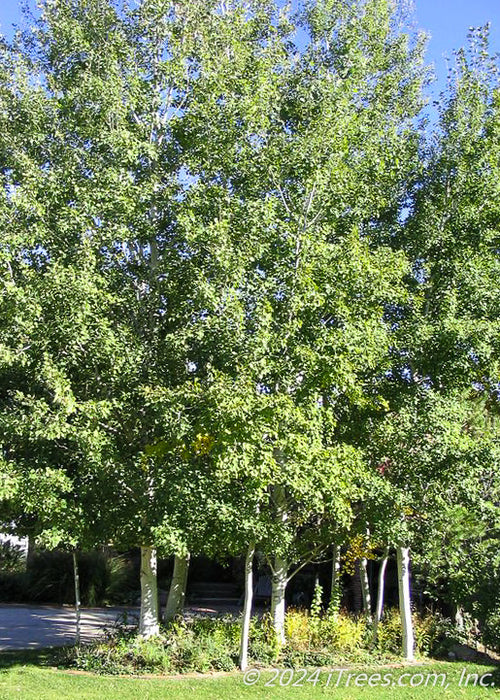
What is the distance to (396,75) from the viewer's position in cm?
1302

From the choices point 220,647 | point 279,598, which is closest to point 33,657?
point 220,647

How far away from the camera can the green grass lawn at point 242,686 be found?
8.15 metres

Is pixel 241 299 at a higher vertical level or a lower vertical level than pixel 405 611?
higher

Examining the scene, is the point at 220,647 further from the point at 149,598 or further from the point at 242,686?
the point at 149,598

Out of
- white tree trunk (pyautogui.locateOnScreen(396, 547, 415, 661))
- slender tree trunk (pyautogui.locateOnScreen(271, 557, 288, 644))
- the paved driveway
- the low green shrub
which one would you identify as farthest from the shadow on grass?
white tree trunk (pyautogui.locateOnScreen(396, 547, 415, 661))

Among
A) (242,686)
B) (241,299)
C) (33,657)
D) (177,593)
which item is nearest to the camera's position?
(242,686)

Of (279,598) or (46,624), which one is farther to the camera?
(46,624)

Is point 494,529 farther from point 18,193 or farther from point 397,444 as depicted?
point 18,193

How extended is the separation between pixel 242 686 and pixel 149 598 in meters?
2.65

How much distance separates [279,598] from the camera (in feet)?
35.8

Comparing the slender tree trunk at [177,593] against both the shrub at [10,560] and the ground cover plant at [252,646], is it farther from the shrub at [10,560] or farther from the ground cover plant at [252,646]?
the shrub at [10,560]

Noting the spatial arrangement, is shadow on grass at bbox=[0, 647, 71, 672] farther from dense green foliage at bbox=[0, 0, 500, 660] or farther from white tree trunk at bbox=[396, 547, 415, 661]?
white tree trunk at bbox=[396, 547, 415, 661]

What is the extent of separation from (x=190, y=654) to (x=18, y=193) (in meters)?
7.37

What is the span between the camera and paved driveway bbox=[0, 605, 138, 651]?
1251cm
